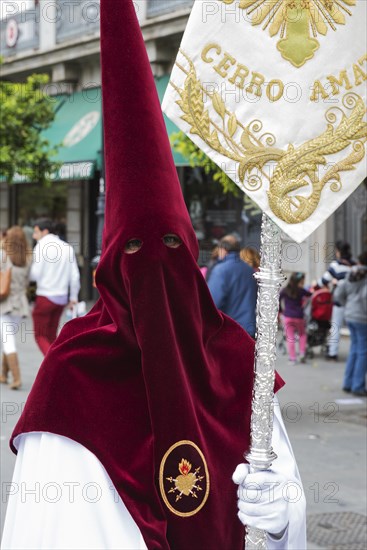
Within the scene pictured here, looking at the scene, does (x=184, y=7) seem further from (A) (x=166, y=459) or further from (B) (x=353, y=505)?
(A) (x=166, y=459)

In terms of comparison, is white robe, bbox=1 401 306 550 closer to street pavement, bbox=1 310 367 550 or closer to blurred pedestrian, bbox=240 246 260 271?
street pavement, bbox=1 310 367 550

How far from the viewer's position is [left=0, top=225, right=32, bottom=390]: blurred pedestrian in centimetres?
1041

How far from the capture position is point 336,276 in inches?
498

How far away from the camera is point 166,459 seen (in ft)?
9.40

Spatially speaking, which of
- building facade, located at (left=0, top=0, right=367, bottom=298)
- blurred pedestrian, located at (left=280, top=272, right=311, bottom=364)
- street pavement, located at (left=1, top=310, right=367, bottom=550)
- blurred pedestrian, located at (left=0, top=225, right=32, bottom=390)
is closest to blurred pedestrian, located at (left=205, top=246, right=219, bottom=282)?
blurred pedestrian, located at (left=280, top=272, right=311, bottom=364)

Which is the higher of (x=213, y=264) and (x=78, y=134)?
(x=78, y=134)

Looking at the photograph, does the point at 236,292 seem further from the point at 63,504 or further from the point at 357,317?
the point at 63,504

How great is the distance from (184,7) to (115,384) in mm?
15644

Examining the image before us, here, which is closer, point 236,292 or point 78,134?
point 236,292

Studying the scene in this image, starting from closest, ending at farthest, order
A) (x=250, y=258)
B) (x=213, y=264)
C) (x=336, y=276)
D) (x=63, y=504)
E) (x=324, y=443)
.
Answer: (x=63, y=504) → (x=324, y=443) → (x=250, y=258) → (x=213, y=264) → (x=336, y=276)

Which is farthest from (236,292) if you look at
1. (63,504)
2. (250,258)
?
(63,504)

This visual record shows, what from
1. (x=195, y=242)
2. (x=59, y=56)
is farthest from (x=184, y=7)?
(x=195, y=242)

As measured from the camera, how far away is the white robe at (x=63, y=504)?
107 inches

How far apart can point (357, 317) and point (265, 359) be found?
8.17 meters
